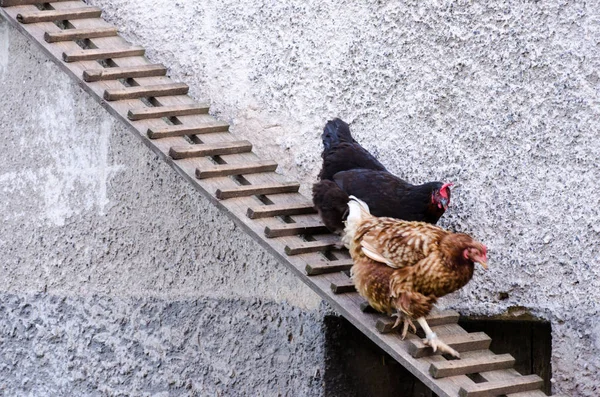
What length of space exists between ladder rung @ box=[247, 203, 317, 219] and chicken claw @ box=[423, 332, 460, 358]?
82cm

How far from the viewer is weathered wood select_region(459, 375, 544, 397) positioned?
8.86 feet

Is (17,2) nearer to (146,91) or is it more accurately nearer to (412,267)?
(146,91)

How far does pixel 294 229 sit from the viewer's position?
3369mm

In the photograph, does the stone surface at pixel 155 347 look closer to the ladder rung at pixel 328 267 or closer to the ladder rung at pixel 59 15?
the ladder rung at pixel 328 267

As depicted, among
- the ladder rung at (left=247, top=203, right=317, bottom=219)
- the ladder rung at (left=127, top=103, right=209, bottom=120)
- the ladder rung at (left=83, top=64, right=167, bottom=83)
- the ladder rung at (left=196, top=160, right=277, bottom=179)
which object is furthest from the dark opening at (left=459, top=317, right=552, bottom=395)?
the ladder rung at (left=83, top=64, right=167, bottom=83)

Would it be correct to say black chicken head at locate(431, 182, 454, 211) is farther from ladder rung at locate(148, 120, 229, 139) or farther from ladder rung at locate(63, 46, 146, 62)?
ladder rung at locate(63, 46, 146, 62)

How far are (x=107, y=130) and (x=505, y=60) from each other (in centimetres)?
190

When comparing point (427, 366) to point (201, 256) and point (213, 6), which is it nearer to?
point (201, 256)

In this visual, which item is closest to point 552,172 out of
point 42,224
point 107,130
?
point 107,130

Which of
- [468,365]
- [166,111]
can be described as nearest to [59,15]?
[166,111]

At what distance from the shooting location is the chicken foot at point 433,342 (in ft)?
9.34

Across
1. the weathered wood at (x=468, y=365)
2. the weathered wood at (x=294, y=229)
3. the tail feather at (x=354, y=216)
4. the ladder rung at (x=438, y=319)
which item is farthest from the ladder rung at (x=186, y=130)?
the weathered wood at (x=468, y=365)

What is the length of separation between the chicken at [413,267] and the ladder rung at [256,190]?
0.65 m

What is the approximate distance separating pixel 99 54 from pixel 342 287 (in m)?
1.58
